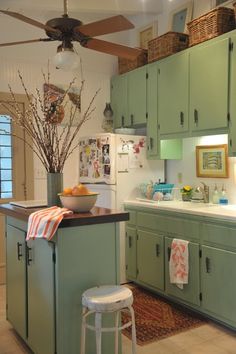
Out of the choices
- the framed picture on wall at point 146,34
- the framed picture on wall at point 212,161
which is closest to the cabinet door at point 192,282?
the framed picture on wall at point 212,161

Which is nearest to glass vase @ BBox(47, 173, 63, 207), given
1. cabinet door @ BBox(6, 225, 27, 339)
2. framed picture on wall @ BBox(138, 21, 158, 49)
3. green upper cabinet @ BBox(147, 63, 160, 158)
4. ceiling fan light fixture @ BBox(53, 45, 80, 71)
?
cabinet door @ BBox(6, 225, 27, 339)

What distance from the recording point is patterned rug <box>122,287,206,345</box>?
9.83 feet

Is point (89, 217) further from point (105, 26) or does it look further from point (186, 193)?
point (186, 193)

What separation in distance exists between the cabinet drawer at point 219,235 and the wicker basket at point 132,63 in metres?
2.24

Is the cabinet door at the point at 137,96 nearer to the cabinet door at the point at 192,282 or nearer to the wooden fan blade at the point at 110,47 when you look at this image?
the wooden fan blade at the point at 110,47

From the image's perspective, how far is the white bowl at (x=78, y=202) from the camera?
2410 mm

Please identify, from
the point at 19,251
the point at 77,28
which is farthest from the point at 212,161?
the point at 19,251

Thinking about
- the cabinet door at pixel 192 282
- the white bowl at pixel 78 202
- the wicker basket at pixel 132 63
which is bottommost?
the cabinet door at pixel 192 282

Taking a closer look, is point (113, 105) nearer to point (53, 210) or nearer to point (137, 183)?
point (137, 183)

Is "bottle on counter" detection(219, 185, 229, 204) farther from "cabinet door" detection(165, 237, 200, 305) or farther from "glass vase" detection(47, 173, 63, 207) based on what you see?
"glass vase" detection(47, 173, 63, 207)

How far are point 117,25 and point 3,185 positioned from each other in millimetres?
2544

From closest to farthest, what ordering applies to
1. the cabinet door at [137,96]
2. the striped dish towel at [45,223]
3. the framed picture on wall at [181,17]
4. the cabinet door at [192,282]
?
the striped dish towel at [45,223] < the cabinet door at [192,282] < the framed picture on wall at [181,17] < the cabinet door at [137,96]

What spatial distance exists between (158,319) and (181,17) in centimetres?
325

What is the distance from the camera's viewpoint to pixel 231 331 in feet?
9.96
